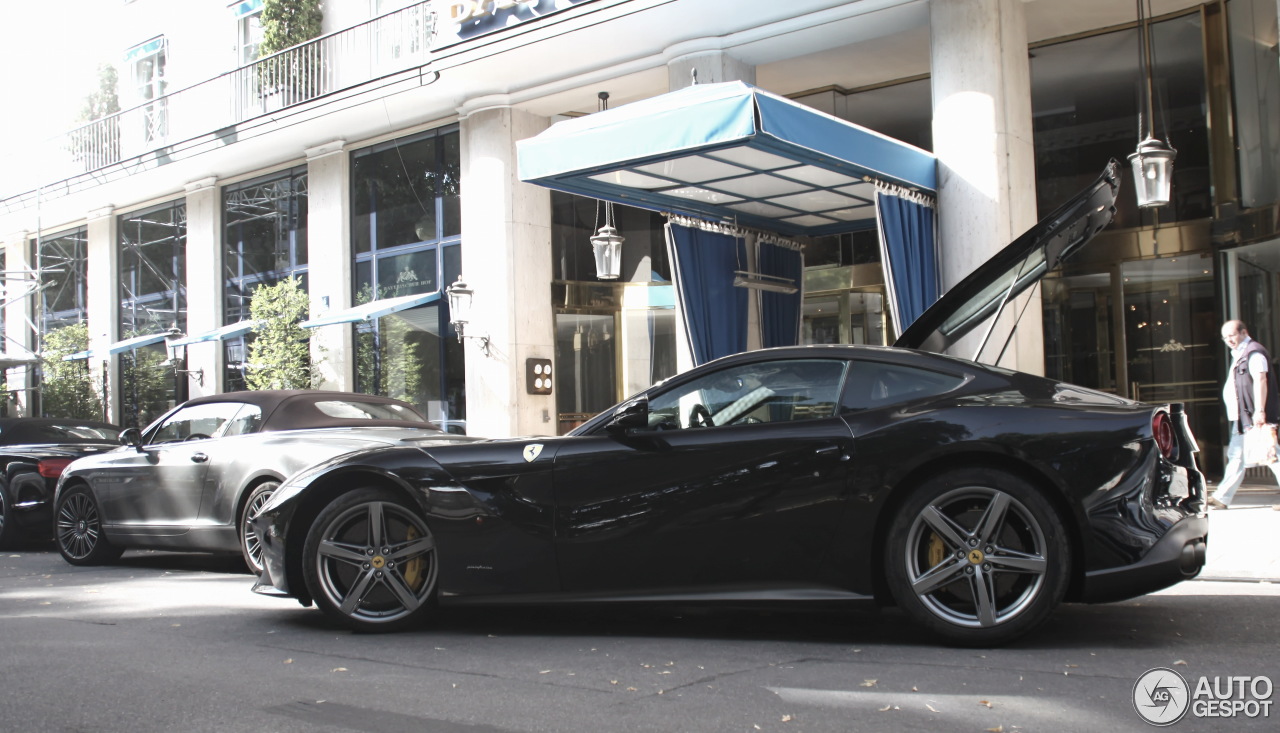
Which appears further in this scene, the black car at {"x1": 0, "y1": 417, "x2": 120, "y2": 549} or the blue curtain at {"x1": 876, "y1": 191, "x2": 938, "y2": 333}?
the black car at {"x1": 0, "y1": 417, "x2": 120, "y2": 549}

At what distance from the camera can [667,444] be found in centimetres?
491

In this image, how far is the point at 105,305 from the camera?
22422 millimetres

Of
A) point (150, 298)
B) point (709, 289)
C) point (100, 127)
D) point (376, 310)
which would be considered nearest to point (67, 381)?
point (150, 298)

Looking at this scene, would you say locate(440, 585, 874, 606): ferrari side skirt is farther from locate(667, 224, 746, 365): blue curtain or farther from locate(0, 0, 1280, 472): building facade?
locate(0, 0, 1280, 472): building facade

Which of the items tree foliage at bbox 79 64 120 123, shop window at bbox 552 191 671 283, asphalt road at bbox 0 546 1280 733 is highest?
tree foliage at bbox 79 64 120 123

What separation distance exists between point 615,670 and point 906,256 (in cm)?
691

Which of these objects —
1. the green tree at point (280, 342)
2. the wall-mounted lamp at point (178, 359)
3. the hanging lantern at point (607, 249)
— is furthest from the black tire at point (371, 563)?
the wall-mounted lamp at point (178, 359)

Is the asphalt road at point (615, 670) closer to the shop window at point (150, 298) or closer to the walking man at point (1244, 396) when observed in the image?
the walking man at point (1244, 396)

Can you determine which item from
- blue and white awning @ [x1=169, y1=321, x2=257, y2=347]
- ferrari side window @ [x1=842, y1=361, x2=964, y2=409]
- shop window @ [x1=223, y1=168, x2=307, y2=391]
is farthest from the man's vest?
shop window @ [x1=223, y1=168, x2=307, y2=391]

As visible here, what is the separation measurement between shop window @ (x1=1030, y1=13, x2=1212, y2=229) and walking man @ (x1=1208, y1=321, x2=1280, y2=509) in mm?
3497

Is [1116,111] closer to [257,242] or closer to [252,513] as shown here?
[252,513]

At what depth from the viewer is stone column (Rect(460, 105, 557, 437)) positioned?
48.7 feet

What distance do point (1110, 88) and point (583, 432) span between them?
35.9 feet

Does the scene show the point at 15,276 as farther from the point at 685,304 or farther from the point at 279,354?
the point at 685,304
